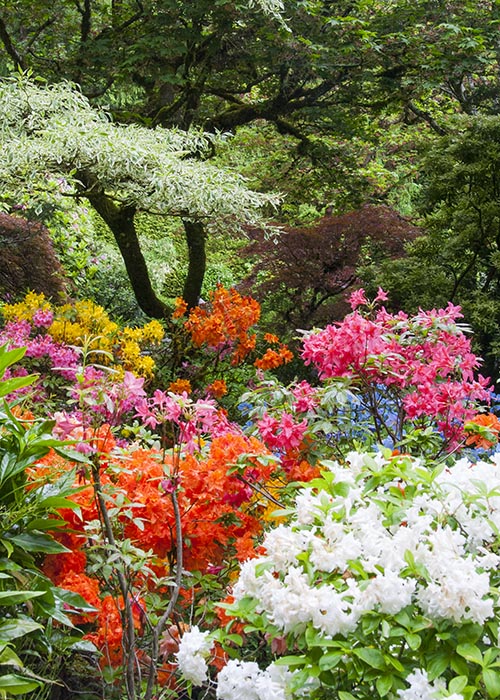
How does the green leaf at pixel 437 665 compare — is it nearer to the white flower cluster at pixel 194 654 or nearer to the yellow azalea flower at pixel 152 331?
the white flower cluster at pixel 194 654

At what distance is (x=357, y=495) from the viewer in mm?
1553

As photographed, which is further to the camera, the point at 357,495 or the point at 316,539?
the point at 357,495

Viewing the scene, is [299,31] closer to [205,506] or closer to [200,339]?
[200,339]

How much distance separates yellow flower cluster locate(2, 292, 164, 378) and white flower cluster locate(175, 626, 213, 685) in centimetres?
295

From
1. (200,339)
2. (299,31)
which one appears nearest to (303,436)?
(200,339)

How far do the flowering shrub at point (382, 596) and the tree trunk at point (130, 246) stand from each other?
5000 mm

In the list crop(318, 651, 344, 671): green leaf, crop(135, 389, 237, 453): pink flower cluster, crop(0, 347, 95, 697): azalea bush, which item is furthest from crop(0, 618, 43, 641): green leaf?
crop(318, 651, 344, 671): green leaf

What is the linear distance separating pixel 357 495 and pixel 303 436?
2.90ft

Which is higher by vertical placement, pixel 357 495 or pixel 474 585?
pixel 474 585

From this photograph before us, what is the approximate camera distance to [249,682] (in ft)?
4.82

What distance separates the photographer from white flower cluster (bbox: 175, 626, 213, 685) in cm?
152

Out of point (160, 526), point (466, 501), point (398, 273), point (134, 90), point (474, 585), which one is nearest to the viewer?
point (474, 585)

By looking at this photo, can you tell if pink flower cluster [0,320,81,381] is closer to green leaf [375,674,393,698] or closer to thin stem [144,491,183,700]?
thin stem [144,491,183,700]

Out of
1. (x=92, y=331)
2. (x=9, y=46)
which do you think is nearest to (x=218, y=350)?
(x=92, y=331)
